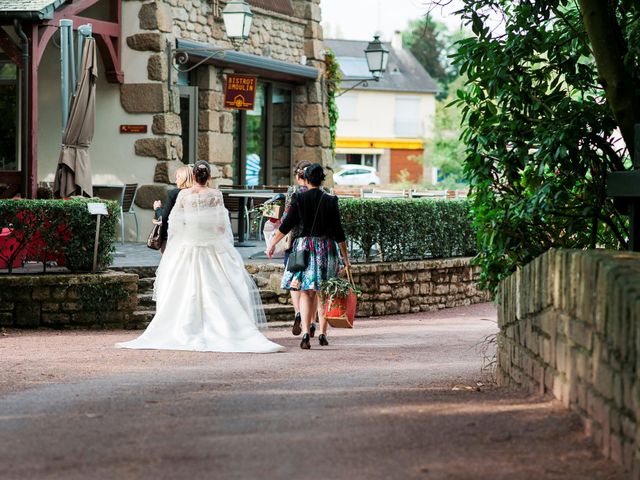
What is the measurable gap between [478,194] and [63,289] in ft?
17.1

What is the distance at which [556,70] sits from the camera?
9.52 metres

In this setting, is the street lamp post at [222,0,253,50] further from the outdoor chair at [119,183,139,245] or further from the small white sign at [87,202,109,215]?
the small white sign at [87,202,109,215]

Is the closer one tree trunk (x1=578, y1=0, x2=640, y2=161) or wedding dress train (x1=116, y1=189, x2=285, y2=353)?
tree trunk (x1=578, y1=0, x2=640, y2=161)

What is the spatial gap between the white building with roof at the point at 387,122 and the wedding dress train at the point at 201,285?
43.4 m

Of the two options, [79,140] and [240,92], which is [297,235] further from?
[240,92]

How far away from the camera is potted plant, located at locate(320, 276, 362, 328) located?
1147 centimetres

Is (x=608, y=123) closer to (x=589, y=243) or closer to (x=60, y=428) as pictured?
(x=589, y=243)

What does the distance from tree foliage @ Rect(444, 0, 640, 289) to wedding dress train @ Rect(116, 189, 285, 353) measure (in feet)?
9.47

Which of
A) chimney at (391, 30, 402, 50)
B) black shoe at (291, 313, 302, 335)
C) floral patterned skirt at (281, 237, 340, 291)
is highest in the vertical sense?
chimney at (391, 30, 402, 50)

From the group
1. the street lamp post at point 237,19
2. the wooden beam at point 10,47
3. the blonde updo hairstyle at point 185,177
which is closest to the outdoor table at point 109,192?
the wooden beam at point 10,47

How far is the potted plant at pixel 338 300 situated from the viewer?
37.6 ft

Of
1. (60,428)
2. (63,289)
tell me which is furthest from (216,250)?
(60,428)

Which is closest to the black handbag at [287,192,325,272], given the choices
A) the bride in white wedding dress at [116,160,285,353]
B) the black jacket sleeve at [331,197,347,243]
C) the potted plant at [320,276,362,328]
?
the black jacket sleeve at [331,197,347,243]

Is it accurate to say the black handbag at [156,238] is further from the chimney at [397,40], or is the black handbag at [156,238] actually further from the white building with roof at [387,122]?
the chimney at [397,40]
